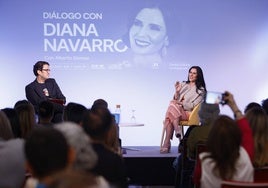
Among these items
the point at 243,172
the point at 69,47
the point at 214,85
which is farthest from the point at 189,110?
the point at 243,172

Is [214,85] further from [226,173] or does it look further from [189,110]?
[226,173]

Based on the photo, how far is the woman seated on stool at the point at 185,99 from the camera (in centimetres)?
663

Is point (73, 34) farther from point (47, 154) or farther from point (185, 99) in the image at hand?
point (47, 154)

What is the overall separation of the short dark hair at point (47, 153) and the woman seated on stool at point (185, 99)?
193 inches

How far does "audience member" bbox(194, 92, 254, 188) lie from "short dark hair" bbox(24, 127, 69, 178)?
3.78 ft

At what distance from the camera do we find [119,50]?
7812mm

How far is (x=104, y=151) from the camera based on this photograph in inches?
98.3

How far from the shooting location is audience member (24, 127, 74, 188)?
1.73 meters

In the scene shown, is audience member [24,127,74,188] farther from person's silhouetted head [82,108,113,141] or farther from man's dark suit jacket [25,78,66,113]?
man's dark suit jacket [25,78,66,113]

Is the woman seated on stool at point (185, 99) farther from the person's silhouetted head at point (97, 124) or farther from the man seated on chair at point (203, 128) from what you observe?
the person's silhouetted head at point (97, 124)

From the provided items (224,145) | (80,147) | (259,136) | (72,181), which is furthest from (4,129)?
(72,181)

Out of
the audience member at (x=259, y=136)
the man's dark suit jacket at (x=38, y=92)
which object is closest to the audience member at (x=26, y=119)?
the audience member at (x=259, y=136)

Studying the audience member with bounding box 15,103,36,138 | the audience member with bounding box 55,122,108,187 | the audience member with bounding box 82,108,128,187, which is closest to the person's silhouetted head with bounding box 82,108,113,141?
the audience member with bounding box 82,108,128,187

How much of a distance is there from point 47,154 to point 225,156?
1.25 metres
